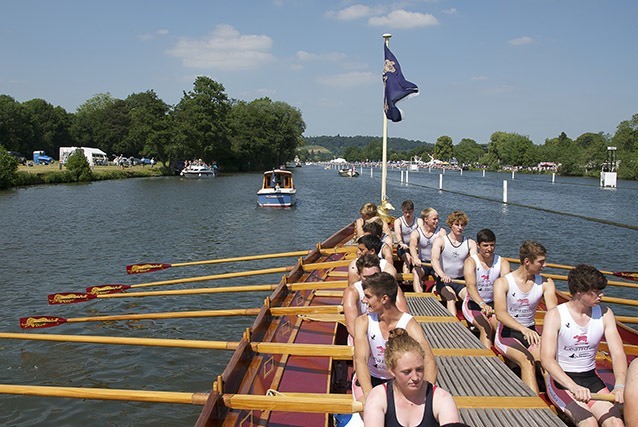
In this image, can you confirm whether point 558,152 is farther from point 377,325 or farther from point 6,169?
point 377,325

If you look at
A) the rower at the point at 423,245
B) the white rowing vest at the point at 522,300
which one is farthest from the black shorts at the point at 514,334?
the rower at the point at 423,245

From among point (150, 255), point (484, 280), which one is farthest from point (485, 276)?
point (150, 255)

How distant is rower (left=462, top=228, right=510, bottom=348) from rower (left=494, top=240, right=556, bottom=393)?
1.63 feet

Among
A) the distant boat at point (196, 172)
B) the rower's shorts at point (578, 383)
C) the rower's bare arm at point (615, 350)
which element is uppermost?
the distant boat at point (196, 172)

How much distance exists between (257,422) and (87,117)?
10707cm

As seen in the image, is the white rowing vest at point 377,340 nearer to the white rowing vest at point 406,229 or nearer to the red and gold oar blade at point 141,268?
the white rowing vest at point 406,229

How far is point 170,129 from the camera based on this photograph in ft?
249

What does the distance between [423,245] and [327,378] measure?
12.6 feet

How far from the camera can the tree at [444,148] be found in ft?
634

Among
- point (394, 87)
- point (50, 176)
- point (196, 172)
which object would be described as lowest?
point (50, 176)

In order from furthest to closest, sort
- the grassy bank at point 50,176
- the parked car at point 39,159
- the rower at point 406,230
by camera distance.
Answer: the parked car at point 39,159, the grassy bank at point 50,176, the rower at point 406,230

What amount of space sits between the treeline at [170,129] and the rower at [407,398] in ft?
249

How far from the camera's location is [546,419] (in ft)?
11.7

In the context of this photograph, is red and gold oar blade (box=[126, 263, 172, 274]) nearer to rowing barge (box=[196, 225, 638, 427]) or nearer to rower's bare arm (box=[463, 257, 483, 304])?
rowing barge (box=[196, 225, 638, 427])
